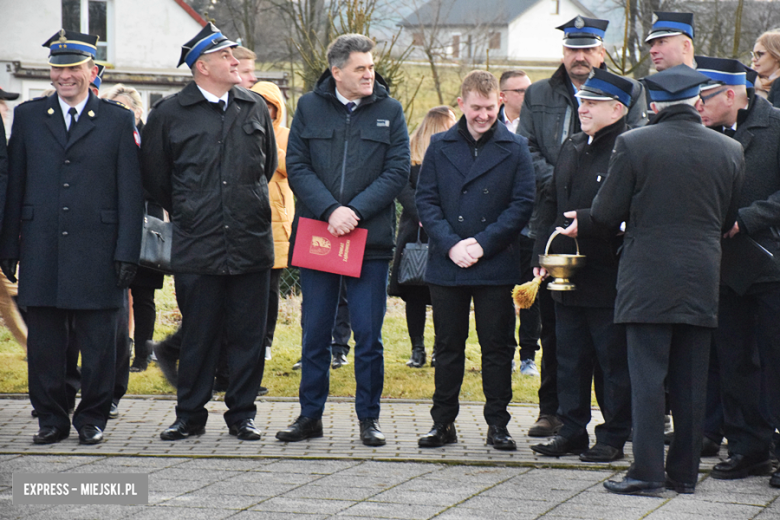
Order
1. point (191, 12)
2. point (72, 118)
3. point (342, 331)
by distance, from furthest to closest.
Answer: point (191, 12) < point (342, 331) < point (72, 118)

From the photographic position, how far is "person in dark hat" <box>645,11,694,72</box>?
19.2 ft

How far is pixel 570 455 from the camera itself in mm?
5363

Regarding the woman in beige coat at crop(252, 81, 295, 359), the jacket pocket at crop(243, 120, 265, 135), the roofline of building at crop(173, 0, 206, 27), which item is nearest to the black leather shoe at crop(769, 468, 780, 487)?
the jacket pocket at crop(243, 120, 265, 135)

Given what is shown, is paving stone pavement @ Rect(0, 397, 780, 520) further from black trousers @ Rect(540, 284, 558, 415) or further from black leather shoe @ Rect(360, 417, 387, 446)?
black trousers @ Rect(540, 284, 558, 415)

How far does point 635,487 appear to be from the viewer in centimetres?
448

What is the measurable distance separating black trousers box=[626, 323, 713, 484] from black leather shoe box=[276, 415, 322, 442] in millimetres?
1946

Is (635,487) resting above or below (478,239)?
below

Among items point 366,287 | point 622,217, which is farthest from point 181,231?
point 622,217

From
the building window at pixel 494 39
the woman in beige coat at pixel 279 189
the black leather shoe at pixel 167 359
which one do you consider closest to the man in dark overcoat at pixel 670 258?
the woman in beige coat at pixel 279 189

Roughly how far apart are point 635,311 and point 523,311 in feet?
10.5

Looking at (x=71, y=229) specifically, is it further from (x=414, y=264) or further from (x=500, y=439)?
(x=500, y=439)

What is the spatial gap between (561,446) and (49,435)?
2.88m

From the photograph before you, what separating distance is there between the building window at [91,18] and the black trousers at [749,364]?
26286 millimetres

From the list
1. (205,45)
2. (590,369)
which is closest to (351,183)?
(205,45)
